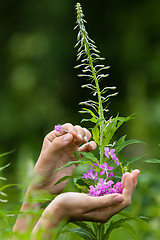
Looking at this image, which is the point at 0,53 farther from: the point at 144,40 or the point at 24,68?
the point at 144,40

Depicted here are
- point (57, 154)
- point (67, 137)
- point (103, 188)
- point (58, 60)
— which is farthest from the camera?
point (58, 60)

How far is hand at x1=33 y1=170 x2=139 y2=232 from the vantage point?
4.30ft

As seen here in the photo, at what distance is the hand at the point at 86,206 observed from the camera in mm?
1312

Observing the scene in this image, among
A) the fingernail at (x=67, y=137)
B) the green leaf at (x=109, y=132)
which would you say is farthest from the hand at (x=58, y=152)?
the green leaf at (x=109, y=132)

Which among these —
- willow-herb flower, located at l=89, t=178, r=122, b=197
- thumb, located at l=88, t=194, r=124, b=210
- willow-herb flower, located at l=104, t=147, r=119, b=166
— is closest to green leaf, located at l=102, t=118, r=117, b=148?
willow-herb flower, located at l=104, t=147, r=119, b=166

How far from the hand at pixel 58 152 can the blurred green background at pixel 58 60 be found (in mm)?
4416

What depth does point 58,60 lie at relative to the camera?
24.0ft

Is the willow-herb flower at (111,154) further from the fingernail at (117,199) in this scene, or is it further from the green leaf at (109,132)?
the fingernail at (117,199)

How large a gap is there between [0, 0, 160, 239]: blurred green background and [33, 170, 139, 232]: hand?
16.0 feet

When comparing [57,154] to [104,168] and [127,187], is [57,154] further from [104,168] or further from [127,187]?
[127,187]

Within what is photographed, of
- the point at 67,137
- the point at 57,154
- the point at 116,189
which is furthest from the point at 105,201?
the point at 57,154

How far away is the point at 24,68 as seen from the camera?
721 cm

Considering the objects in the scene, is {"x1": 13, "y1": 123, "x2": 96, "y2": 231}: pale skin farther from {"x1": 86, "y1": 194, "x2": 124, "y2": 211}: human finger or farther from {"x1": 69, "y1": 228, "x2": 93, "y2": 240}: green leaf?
{"x1": 86, "y1": 194, "x2": 124, "y2": 211}: human finger

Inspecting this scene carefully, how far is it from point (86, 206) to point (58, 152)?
497mm
